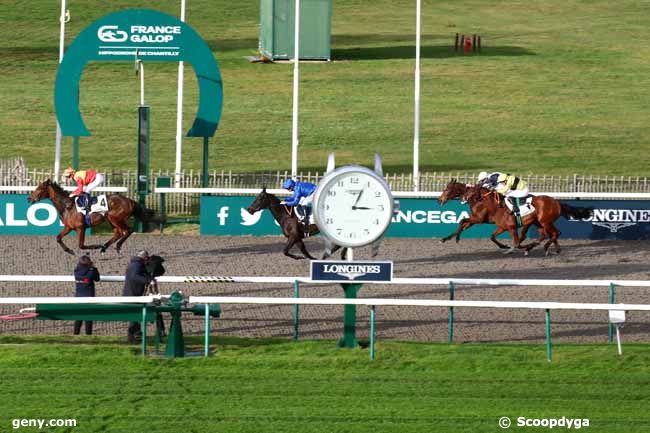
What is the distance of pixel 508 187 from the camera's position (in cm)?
2375

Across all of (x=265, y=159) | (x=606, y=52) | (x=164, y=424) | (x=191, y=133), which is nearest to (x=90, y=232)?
(x=191, y=133)

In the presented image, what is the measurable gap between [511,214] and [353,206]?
9.67 meters

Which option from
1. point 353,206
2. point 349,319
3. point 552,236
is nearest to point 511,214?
point 552,236

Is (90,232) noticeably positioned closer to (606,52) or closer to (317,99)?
(317,99)

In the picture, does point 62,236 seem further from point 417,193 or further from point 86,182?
point 417,193

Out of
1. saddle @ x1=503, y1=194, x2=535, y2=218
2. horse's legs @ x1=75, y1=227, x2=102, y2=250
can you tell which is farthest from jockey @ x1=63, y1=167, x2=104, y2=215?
saddle @ x1=503, y1=194, x2=535, y2=218

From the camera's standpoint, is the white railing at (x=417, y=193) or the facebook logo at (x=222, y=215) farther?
the facebook logo at (x=222, y=215)

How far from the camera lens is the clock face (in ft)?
47.6

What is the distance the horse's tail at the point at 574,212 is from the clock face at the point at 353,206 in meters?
9.68

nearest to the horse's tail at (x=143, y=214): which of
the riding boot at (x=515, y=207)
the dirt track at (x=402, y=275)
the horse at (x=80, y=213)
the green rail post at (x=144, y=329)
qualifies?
the horse at (x=80, y=213)

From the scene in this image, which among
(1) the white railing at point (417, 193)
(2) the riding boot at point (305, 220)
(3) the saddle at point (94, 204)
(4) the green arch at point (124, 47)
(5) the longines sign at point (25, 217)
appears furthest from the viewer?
(4) the green arch at point (124, 47)

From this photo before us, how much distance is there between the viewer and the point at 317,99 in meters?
42.8

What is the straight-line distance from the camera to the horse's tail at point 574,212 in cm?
2366

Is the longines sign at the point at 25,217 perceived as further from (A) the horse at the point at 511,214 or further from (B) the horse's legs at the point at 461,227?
(A) the horse at the point at 511,214
